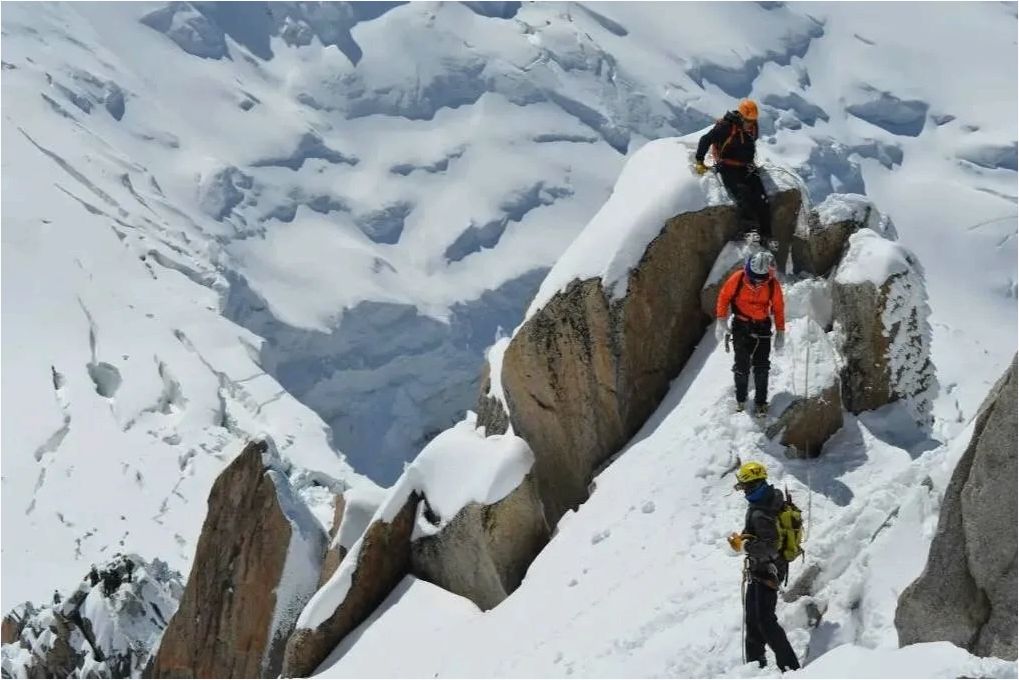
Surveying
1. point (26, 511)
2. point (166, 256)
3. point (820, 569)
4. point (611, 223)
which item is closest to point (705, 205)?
point (611, 223)

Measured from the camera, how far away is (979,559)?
819 cm

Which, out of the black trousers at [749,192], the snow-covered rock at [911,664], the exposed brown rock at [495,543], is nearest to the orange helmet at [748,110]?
the black trousers at [749,192]

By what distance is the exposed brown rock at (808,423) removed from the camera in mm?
12352

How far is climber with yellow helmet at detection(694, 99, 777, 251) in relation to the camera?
14797mm

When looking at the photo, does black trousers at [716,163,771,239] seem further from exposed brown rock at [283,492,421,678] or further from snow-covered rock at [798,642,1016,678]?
snow-covered rock at [798,642,1016,678]

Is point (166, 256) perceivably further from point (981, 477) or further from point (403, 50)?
point (981, 477)

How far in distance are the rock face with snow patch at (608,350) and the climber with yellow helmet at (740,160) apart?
0.23m

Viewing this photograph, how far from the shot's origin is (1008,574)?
26.1 ft

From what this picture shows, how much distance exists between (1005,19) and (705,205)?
94.2 metres

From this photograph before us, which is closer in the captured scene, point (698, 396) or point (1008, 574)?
point (1008, 574)

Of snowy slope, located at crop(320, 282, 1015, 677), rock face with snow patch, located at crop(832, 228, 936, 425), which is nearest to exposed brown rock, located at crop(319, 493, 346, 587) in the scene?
snowy slope, located at crop(320, 282, 1015, 677)

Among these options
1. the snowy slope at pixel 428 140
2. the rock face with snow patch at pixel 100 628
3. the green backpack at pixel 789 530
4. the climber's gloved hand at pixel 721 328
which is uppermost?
the green backpack at pixel 789 530

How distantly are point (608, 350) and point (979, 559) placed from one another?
261 inches

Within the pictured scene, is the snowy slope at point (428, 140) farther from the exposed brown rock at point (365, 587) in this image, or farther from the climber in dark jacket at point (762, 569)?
the climber in dark jacket at point (762, 569)
